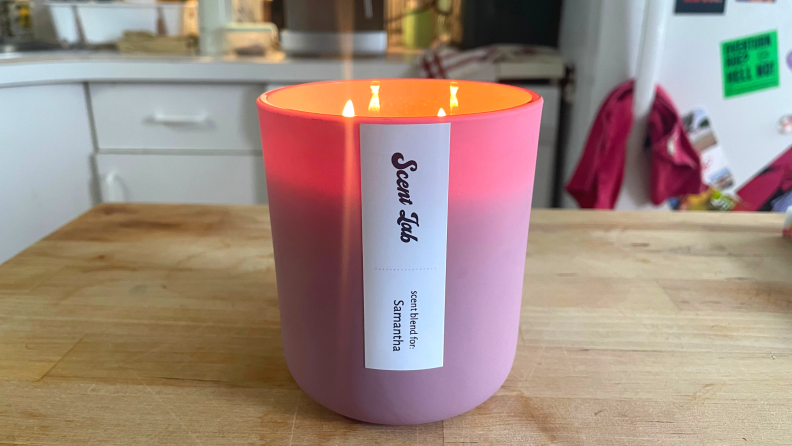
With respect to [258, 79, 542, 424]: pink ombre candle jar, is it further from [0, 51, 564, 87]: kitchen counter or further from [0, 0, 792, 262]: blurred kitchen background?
[0, 51, 564, 87]: kitchen counter

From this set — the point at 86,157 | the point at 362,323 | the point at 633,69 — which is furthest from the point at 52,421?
the point at 86,157

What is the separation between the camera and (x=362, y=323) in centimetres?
26

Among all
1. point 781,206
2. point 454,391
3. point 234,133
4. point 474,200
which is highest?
point 474,200

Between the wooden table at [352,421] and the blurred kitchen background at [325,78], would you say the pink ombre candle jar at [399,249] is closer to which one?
the wooden table at [352,421]

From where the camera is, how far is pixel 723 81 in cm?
112

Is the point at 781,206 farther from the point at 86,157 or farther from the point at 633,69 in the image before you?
the point at 86,157

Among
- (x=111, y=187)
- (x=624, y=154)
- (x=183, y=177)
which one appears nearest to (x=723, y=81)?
(x=624, y=154)

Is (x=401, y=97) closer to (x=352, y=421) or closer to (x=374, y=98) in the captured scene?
(x=374, y=98)

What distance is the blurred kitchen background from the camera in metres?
1.11

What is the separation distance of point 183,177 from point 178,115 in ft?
0.50

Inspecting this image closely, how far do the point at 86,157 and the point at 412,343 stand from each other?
4.58 ft

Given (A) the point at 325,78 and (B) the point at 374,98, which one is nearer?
(B) the point at 374,98

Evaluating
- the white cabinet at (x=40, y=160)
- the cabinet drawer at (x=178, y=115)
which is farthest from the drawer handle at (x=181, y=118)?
the white cabinet at (x=40, y=160)

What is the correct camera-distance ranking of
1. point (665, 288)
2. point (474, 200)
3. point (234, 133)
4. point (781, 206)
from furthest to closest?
point (234, 133)
point (781, 206)
point (665, 288)
point (474, 200)
